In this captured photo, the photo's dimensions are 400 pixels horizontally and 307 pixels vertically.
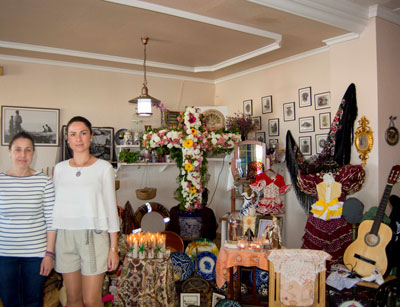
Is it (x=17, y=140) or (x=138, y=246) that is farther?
(x=138, y=246)

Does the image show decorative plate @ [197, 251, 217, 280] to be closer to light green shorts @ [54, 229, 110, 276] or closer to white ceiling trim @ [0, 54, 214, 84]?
light green shorts @ [54, 229, 110, 276]

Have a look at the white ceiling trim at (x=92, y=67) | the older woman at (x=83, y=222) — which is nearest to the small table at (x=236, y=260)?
the older woman at (x=83, y=222)

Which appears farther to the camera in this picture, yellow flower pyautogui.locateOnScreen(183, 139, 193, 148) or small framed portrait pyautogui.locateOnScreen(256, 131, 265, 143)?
small framed portrait pyautogui.locateOnScreen(256, 131, 265, 143)

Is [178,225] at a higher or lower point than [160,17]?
lower

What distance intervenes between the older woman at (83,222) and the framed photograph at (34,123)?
3.47 metres

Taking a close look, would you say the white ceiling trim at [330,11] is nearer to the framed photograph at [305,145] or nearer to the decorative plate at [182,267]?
the framed photograph at [305,145]

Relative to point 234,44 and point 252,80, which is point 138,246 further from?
point 252,80

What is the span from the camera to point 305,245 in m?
4.13

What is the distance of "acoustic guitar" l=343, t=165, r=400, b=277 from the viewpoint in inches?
135

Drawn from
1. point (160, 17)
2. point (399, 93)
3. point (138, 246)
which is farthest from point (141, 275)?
point (399, 93)

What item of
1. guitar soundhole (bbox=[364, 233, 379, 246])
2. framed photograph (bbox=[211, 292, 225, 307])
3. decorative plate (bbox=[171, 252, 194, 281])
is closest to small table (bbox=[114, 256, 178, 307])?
framed photograph (bbox=[211, 292, 225, 307])

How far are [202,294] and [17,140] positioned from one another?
2218mm

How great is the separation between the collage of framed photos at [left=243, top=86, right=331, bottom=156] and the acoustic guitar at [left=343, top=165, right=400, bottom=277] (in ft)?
5.13

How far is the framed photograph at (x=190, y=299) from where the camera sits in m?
3.52
